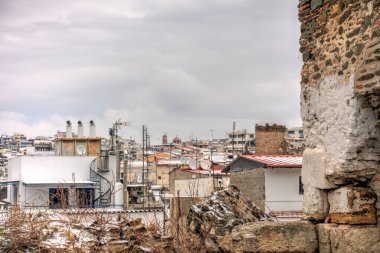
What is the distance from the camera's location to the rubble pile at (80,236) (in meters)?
6.77

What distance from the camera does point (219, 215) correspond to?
7258 mm

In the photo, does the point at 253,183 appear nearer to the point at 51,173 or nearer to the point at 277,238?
the point at 51,173

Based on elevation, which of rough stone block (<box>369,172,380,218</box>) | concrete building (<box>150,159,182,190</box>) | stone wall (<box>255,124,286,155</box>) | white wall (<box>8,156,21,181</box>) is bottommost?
concrete building (<box>150,159,182,190</box>)

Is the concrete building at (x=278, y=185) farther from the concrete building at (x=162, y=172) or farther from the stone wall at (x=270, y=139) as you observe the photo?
the concrete building at (x=162, y=172)

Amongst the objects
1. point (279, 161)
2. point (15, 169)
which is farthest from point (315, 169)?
point (15, 169)

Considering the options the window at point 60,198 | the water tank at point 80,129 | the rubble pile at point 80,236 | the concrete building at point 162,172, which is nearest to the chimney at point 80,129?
the water tank at point 80,129

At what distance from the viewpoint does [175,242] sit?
732 centimetres

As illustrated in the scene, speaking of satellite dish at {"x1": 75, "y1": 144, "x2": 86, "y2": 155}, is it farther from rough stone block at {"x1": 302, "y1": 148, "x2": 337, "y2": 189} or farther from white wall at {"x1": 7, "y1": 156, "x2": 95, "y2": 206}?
rough stone block at {"x1": 302, "y1": 148, "x2": 337, "y2": 189}

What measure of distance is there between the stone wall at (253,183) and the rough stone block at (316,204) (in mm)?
14172

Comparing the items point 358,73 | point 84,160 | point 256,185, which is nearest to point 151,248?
point 358,73

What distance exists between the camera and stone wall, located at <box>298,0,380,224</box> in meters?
5.74

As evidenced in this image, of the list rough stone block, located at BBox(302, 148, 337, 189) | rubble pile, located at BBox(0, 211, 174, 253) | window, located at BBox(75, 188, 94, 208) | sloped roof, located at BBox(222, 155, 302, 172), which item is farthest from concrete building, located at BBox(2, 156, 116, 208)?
rough stone block, located at BBox(302, 148, 337, 189)

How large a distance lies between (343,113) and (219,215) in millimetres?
2060

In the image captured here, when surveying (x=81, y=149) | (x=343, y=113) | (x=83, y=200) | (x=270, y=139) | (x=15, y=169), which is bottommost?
(x=15, y=169)
